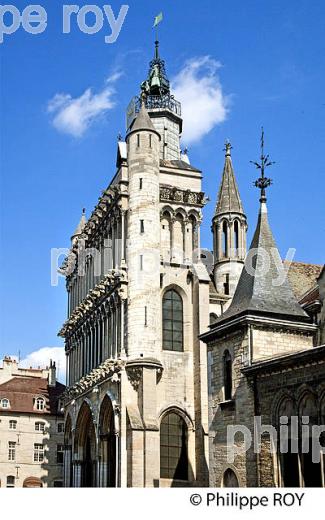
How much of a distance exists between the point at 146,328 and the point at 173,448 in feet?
19.2

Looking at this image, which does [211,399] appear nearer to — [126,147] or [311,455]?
[311,455]

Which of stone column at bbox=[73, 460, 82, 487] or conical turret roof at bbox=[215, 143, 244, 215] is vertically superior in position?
conical turret roof at bbox=[215, 143, 244, 215]

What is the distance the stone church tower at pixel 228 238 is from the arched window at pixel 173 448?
8.56 meters

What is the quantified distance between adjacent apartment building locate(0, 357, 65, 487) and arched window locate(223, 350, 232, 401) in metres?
34.9

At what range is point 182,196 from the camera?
42.9 metres

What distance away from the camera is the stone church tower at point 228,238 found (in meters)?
45.3

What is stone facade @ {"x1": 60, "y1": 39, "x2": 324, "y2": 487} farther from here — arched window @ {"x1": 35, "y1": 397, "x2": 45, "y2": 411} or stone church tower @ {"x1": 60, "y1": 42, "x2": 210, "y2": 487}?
arched window @ {"x1": 35, "y1": 397, "x2": 45, "y2": 411}

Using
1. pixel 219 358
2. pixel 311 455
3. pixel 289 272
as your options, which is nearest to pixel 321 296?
pixel 219 358

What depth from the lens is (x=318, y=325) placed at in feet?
92.2

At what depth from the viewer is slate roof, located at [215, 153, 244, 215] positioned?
4672cm

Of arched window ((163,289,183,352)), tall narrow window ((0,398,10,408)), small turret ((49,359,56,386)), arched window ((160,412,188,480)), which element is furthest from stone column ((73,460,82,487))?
small turret ((49,359,56,386))

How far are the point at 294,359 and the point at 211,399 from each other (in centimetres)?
538

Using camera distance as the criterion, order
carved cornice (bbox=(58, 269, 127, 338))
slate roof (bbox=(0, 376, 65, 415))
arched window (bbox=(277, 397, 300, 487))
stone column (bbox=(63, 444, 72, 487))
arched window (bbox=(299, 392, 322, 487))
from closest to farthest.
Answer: arched window (bbox=(299, 392, 322, 487))
arched window (bbox=(277, 397, 300, 487))
carved cornice (bbox=(58, 269, 127, 338))
stone column (bbox=(63, 444, 72, 487))
slate roof (bbox=(0, 376, 65, 415))

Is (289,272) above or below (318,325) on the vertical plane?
above
